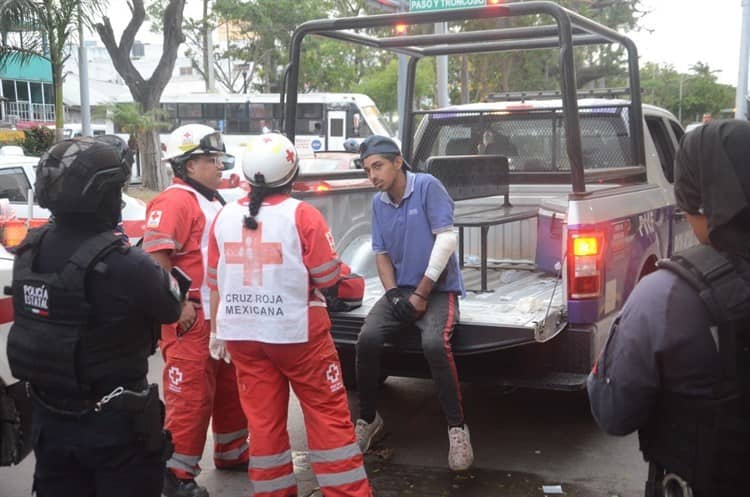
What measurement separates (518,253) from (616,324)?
4336 millimetres

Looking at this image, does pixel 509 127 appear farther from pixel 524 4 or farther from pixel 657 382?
pixel 657 382

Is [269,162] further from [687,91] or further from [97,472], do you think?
[687,91]

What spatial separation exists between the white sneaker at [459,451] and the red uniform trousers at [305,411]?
74 cm

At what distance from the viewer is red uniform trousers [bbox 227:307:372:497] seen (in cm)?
391

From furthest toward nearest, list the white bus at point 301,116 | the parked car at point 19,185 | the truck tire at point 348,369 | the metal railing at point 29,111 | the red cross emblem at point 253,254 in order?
the metal railing at point 29,111, the white bus at point 301,116, the parked car at point 19,185, the truck tire at point 348,369, the red cross emblem at point 253,254

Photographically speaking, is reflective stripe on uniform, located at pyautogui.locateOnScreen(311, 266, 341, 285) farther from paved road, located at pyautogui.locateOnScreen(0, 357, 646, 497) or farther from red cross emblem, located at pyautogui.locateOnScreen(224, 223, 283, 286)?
paved road, located at pyautogui.locateOnScreen(0, 357, 646, 497)

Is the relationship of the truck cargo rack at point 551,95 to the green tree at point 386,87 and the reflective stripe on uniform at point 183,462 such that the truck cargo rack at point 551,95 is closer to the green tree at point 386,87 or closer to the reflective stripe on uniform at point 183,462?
the reflective stripe on uniform at point 183,462

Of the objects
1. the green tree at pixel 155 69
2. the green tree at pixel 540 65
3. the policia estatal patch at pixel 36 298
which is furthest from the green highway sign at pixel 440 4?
the green tree at pixel 540 65

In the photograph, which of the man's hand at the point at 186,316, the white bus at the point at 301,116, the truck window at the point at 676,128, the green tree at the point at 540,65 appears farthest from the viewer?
the green tree at the point at 540,65

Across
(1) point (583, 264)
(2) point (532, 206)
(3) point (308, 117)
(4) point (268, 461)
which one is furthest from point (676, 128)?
(3) point (308, 117)

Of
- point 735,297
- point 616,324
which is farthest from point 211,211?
point 735,297

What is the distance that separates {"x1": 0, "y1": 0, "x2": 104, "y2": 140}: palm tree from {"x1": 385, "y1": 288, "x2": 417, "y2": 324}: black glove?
425 inches

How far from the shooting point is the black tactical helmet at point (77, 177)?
284 centimetres

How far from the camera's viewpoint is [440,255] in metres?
4.70
